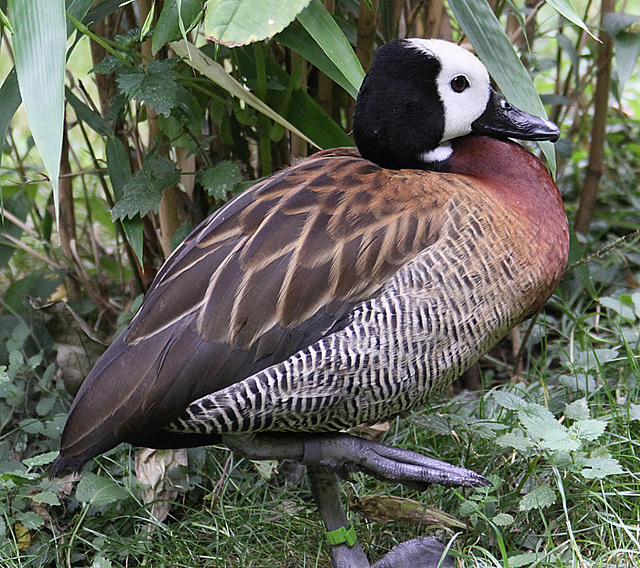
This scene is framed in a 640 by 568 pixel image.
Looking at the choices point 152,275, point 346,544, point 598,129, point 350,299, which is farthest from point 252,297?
point 598,129

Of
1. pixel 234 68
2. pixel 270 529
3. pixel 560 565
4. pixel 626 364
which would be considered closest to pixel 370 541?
pixel 270 529

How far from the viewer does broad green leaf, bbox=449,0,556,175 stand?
168cm

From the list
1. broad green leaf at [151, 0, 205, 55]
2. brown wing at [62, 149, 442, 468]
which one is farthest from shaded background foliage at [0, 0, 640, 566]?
brown wing at [62, 149, 442, 468]

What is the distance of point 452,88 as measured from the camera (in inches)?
A: 64.8

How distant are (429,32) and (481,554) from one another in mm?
1199

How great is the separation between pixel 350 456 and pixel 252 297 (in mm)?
352

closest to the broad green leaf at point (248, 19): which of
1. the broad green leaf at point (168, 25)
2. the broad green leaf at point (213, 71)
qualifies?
the broad green leaf at point (168, 25)

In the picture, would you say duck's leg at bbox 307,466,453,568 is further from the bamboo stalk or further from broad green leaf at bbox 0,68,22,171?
the bamboo stalk

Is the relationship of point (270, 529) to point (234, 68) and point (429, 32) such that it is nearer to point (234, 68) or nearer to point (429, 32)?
point (234, 68)

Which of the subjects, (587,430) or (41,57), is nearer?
(41,57)

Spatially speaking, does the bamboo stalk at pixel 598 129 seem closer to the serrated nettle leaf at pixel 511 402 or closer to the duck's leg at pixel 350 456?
the serrated nettle leaf at pixel 511 402

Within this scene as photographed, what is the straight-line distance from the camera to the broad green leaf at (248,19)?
1.27m

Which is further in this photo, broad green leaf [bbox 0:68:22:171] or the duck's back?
broad green leaf [bbox 0:68:22:171]

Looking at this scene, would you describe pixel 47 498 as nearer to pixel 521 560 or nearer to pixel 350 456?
pixel 350 456
